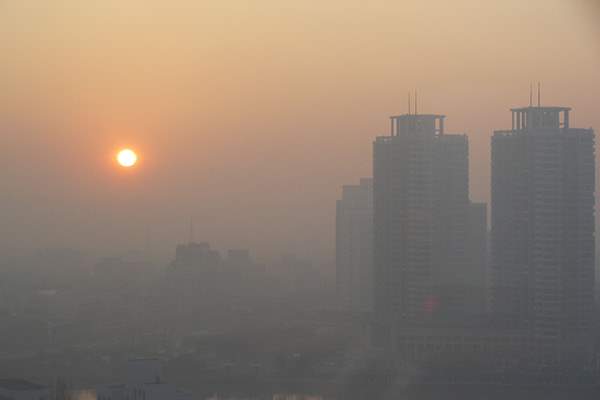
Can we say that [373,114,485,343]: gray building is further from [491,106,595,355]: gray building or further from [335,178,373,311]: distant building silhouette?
[335,178,373,311]: distant building silhouette

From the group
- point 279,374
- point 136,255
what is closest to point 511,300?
point 279,374

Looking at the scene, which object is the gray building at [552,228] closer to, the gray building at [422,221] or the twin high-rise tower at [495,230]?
the twin high-rise tower at [495,230]

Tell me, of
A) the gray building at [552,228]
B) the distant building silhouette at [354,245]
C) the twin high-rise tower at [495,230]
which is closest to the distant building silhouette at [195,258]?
the distant building silhouette at [354,245]

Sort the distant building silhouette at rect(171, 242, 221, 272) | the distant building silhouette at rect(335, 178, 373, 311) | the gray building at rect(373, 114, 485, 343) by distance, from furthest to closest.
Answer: the distant building silhouette at rect(171, 242, 221, 272) < the distant building silhouette at rect(335, 178, 373, 311) < the gray building at rect(373, 114, 485, 343)

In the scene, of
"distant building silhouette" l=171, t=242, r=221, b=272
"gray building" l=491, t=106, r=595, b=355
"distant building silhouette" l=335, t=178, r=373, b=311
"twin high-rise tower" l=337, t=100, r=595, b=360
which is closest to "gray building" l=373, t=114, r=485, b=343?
"twin high-rise tower" l=337, t=100, r=595, b=360

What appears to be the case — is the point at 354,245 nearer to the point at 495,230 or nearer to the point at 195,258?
the point at 195,258

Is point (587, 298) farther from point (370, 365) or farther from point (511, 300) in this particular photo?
point (370, 365)
